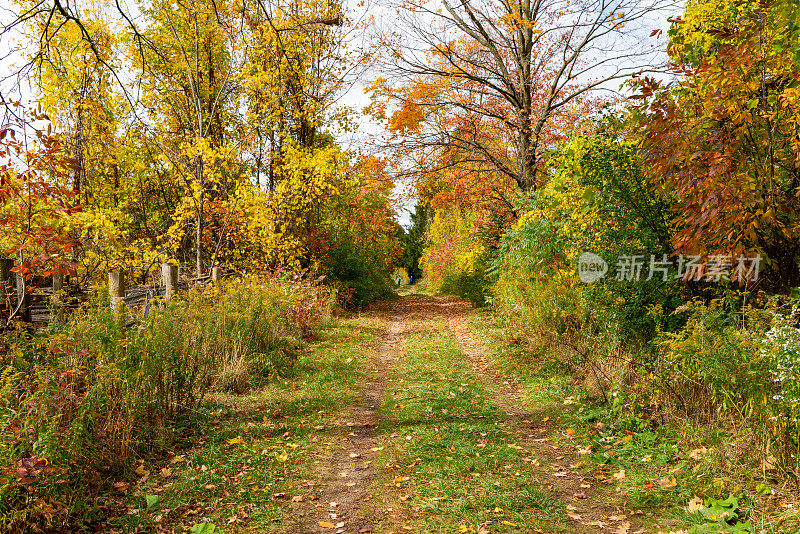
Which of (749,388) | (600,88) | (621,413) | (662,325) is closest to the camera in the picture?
(749,388)

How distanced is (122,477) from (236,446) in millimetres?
1081

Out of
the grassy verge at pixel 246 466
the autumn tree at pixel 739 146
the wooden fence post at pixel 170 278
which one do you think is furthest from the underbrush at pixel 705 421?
the wooden fence post at pixel 170 278

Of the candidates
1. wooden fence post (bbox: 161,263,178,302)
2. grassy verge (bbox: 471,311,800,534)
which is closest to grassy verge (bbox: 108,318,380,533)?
wooden fence post (bbox: 161,263,178,302)

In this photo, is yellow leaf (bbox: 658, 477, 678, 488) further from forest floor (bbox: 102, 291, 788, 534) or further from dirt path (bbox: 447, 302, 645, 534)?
dirt path (bbox: 447, 302, 645, 534)

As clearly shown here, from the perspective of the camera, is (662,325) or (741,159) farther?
(662,325)

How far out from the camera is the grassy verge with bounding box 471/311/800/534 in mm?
3475

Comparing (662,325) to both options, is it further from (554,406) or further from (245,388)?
(245,388)

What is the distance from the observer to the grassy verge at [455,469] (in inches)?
147

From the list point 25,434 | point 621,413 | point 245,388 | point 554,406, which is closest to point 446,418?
point 554,406

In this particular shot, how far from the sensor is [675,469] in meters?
4.20

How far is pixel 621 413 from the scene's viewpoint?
5312 millimetres

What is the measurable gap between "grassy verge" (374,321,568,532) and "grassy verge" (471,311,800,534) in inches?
27.0

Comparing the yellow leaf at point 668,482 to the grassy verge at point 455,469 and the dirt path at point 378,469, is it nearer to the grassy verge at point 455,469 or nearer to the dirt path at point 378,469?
the dirt path at point 378,469

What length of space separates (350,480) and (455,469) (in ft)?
3.18
